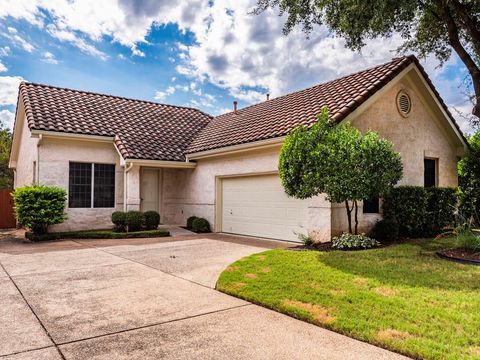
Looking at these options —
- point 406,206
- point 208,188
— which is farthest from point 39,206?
point 406,206

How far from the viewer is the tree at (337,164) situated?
8898 millimetres

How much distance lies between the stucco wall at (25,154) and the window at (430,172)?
1559cm

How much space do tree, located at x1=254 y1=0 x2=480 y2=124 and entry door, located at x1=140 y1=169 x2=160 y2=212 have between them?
27.9 ft

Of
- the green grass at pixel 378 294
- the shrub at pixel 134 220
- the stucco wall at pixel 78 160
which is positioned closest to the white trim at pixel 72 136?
the stucco wall at pixel 78 160

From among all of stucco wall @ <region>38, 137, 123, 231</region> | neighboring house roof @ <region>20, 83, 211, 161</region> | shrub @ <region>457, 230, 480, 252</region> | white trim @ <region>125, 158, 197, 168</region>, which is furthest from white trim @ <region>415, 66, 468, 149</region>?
stucco wall @ <region>38, 137, 123, 231</region>

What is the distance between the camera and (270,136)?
38.8ft

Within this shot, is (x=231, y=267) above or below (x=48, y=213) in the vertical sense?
below

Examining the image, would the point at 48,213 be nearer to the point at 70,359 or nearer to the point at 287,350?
the point at 70,359

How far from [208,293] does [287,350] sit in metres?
2.36

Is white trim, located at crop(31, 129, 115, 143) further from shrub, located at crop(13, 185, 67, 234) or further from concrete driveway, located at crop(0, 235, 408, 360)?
concrete driveway, located at crop(0, 235, 408, 360)

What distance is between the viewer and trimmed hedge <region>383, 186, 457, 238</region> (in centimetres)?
1144

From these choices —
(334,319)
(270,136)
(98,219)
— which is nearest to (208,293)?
(334,319)

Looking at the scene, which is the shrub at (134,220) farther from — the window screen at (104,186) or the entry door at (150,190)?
the entry door at (150,190)

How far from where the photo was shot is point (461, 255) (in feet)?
27.0
